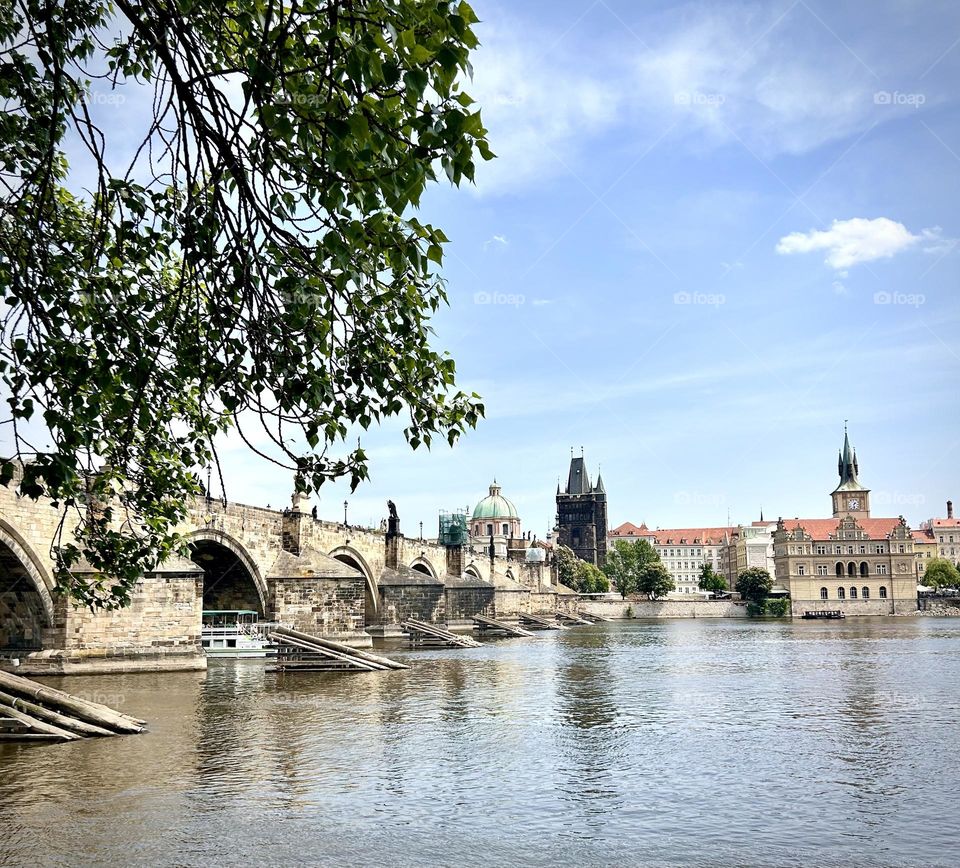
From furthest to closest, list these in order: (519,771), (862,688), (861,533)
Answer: (861,533) < (862,688) < (519,771)

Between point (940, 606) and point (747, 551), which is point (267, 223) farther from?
point (747, 551)

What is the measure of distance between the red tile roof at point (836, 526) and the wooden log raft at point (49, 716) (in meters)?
118

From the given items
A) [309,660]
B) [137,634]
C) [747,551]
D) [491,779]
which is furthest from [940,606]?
[491,779]

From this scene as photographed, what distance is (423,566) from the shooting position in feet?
186

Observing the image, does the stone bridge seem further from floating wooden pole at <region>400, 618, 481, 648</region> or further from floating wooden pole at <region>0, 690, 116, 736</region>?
floating wooden pole at <region>400, 618, 481, 648</region>

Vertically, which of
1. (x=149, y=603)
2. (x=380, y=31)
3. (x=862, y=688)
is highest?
(x=380, y=31)

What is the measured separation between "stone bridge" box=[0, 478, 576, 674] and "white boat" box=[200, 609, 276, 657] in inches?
20.6

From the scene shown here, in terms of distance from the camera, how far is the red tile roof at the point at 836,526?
395ft

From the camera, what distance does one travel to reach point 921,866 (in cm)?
771

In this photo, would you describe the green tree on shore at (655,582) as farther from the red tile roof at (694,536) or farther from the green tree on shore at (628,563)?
the red tile roof at (694,536)

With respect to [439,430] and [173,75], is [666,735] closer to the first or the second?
[439,430]

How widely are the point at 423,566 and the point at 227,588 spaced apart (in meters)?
23.3

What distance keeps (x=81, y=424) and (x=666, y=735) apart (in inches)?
410

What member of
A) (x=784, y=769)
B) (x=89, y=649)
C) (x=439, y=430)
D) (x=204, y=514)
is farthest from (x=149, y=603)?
(x=439, y=430)
